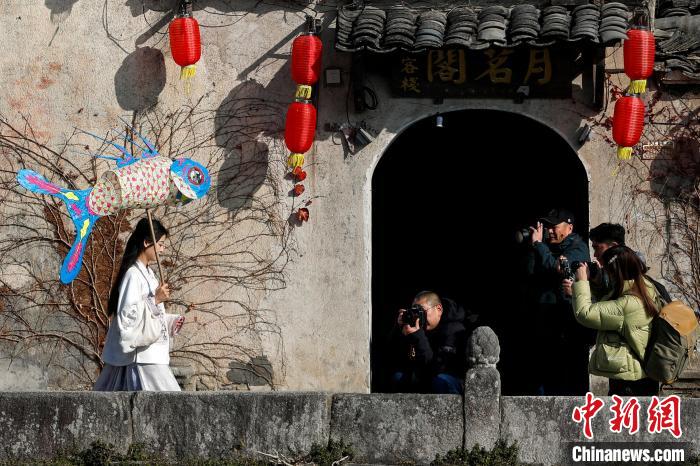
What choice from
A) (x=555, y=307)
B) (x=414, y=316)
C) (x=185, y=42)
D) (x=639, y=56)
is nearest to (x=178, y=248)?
(x=185, y=42)

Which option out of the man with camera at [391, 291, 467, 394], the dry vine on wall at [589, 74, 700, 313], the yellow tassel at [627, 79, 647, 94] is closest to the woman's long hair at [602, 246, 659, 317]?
the man with camera at [391, 291, 467, 394]

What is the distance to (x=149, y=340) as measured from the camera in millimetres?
10289

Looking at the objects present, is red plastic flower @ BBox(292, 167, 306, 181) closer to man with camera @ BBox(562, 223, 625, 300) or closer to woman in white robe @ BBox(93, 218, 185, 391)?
woman in white robe @ BBox(93, 218, 185, 391)

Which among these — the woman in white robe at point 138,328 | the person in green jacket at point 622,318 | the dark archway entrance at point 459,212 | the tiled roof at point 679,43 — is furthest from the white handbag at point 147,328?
the tiled roof at point 679,43

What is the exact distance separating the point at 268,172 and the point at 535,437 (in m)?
4.71

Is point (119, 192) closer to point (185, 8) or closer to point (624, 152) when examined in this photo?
point (185, 8)

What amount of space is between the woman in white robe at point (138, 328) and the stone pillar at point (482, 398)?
8.30ft

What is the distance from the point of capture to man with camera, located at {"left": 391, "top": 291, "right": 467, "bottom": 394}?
1077 centimetres

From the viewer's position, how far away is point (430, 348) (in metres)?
10.8

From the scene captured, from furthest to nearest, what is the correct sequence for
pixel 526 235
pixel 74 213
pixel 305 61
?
pixel 305 61 → pixel 74 213 → pixel 526 235

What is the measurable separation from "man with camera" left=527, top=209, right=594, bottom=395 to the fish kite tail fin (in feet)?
12.5

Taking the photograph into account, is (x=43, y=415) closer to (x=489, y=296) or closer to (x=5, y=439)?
(x=5, y=439)

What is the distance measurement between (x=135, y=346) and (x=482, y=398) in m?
2.80

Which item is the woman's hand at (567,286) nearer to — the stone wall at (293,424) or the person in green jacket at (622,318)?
the person in green jacket at (622,318)
